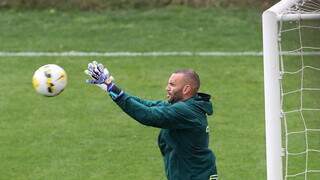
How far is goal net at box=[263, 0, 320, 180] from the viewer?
7.19 metres

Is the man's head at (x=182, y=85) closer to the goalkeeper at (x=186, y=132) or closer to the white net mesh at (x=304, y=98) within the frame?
the goalkeeper at (x=186, y=132)

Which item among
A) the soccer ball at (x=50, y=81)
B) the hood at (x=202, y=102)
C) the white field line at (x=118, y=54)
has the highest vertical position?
the white field line at (x=118, y=54)

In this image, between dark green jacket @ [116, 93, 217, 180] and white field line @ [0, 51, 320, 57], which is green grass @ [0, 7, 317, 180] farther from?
dark green jacket @ [116, 93, 217, 180]

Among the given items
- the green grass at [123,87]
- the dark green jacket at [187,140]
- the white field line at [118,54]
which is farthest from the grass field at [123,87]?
the dark green jacket at [187,140]

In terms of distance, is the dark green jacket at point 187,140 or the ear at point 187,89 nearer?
the dark green jacket at point 187,140

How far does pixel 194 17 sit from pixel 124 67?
314 centimetres

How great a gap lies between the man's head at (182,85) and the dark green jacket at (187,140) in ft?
0.21

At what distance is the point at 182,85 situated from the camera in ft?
22.9

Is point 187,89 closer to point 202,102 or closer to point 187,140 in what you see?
point 202,102

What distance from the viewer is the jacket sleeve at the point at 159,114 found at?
666cm

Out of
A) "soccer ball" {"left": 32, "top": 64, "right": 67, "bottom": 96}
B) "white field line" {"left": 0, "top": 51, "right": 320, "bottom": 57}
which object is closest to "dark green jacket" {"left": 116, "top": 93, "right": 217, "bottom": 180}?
"soccer ball" {"left": 32, "top": 64, "right": 67, "bottom": 96}

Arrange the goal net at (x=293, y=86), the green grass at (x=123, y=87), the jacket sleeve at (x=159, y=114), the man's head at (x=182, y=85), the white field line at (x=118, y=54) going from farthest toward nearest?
1. the white field line at (x=118, y=54)
2. the green grass at (x=123, y=87)
3. the goal net at (x=293, y=86)
4. the man's head at (x=182, y=85)
5. the jacket sleeve at (x=159, y=114)

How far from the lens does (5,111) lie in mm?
12133

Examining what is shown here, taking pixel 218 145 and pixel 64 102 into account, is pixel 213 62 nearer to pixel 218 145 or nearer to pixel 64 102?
pixel 64 102
